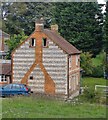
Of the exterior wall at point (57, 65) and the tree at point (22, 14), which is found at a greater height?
the tree at point (22, 14)

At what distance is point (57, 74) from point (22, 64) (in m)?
3.14

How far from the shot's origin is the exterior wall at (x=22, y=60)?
33188mm

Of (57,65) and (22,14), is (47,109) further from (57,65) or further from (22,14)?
(22,14)

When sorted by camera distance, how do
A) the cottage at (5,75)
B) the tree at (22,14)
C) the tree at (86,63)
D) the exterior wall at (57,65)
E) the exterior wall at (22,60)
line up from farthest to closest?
the tree at (22,14)
the tree at (86,63)
the cottage at (5,75)
the exterior wall at (22,60)
the exterior wall at (57,65)

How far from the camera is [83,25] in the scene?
51.0m

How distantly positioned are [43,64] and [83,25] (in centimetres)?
1930

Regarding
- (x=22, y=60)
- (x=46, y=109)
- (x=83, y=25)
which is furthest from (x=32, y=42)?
(x=83, y=25)

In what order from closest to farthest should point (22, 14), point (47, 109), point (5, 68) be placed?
point (47, 109)
point (5, 68)
point (22, 14)

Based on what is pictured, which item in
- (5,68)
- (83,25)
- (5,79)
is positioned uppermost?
(83,25)

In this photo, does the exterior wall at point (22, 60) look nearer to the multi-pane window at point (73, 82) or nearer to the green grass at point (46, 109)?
the multi-pane window at point (73, 82)

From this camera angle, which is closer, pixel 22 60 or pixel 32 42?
pixel 32 42

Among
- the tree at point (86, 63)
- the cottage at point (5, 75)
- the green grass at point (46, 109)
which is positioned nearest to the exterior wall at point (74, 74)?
the cottage at point (5, 75)

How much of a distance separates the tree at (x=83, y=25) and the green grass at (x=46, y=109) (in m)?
27.0

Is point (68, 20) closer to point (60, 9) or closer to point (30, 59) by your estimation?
point (60, 9)
